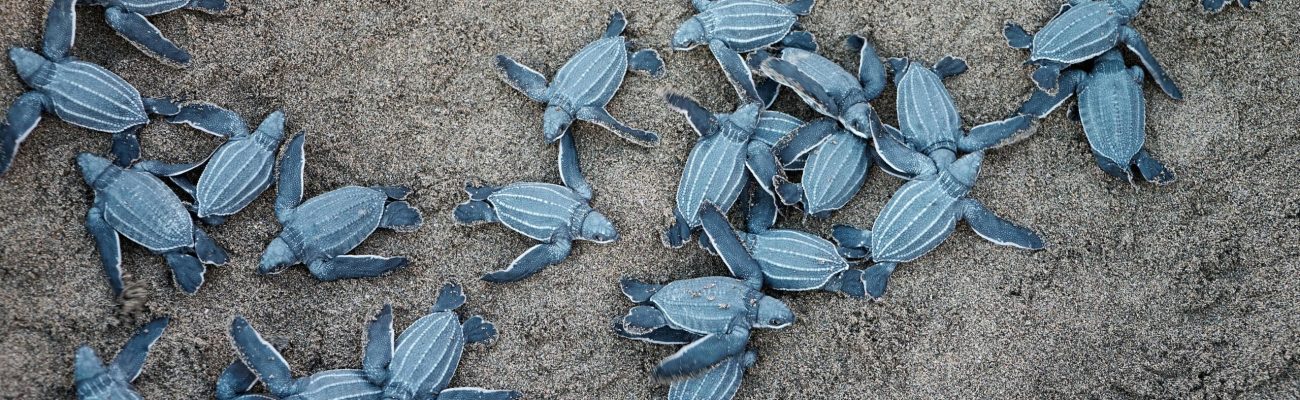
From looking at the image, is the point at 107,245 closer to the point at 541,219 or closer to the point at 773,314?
the point at 541,219

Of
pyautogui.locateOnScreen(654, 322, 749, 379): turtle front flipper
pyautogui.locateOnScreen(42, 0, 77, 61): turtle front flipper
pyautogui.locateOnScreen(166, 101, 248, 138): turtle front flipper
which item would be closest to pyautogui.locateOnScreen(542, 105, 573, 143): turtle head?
pyautogui.locateOnScreen(654, 322, 749, 379): turtle front flipper

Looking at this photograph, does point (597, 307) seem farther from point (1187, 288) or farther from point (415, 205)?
point (1187, 288)

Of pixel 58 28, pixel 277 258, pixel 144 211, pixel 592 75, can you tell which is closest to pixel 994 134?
pixel 592 75

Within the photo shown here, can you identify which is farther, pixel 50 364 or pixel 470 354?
pixel 470 354

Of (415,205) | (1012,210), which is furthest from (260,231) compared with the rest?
(1012,210)

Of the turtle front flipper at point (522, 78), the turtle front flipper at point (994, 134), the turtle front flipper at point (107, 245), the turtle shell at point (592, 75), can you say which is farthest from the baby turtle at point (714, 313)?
the turtle front flipper at point (107, 245)
